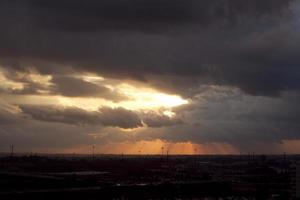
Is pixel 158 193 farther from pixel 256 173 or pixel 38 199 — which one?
pixel 256 173

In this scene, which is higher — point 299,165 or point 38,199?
point 299,165

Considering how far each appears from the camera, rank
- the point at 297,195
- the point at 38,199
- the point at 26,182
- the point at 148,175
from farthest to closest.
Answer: the point at 148,175 → the point at 26,182 → the point at 297,195 → the point at 38,199

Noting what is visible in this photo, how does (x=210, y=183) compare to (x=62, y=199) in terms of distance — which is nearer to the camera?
(x=62, y=199)

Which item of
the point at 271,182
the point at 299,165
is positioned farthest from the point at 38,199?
the point at 271,182

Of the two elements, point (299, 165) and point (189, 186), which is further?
point (189, 186)

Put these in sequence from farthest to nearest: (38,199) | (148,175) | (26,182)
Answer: (148,175) < (26,182) < (38,199)

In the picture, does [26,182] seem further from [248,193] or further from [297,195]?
[297,195]

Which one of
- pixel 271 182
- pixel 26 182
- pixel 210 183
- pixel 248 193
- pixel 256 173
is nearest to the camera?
pixel 248 193

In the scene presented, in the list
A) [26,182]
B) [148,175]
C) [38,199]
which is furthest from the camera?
[148,175]

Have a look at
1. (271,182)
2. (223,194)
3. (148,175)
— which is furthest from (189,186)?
(148,175)
